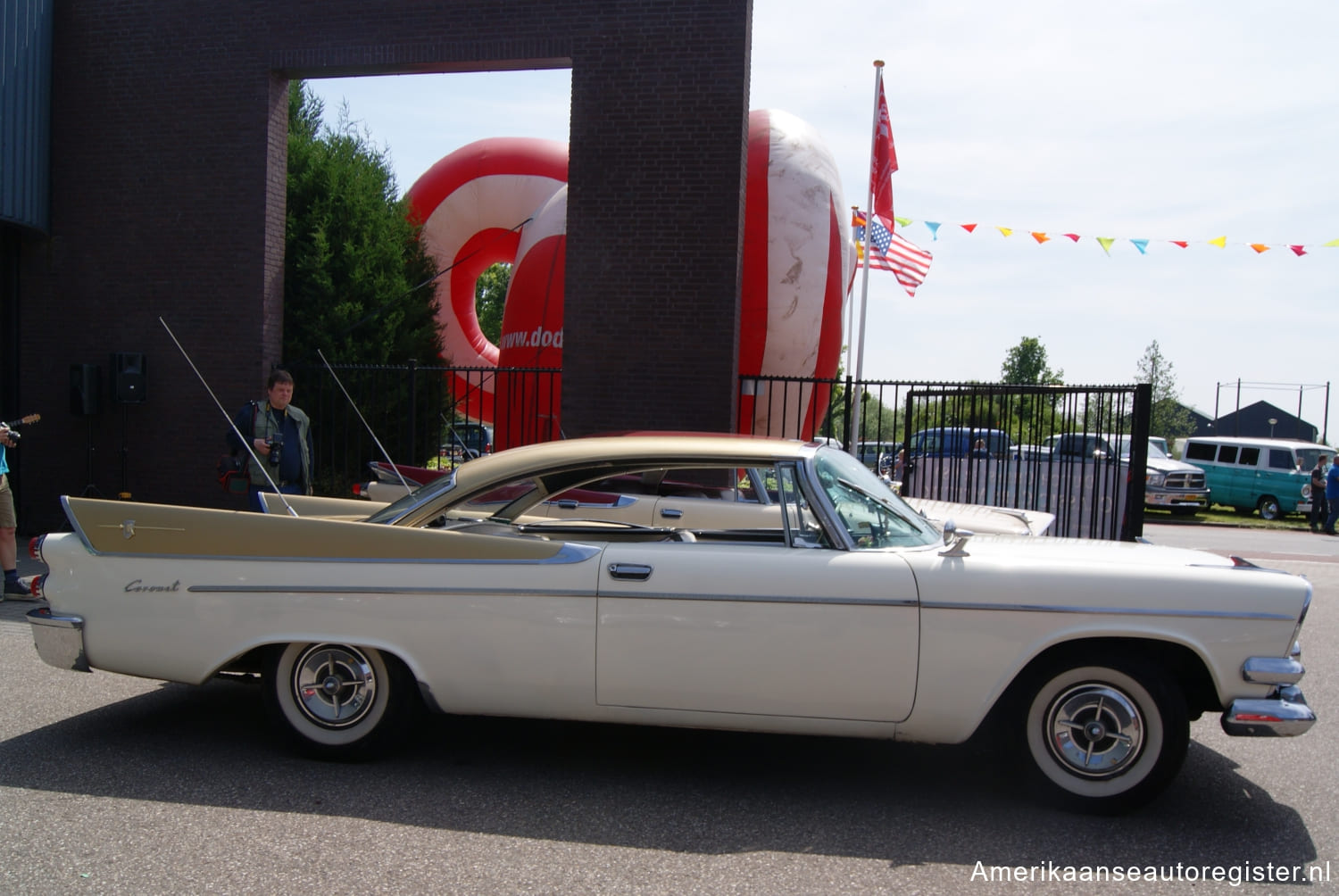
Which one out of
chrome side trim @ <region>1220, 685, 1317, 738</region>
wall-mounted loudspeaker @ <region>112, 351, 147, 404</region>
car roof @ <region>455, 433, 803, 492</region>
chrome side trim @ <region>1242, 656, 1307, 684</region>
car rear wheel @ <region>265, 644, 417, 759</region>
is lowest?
car rear wheel @ <region>265, 644, 417, 759</region>

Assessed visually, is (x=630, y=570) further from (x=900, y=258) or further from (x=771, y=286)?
(x=900, y=258)

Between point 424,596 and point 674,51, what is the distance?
7.33m

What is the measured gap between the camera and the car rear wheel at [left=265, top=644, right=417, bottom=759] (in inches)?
169

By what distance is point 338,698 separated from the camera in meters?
4.35

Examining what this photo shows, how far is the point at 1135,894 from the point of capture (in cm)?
333

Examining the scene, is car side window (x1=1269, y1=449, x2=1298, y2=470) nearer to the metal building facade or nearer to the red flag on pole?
the red flag on pole

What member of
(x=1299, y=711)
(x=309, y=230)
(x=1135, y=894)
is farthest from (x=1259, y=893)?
(x=309, y=230)

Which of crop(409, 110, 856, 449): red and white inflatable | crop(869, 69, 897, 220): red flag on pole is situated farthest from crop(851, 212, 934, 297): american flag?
crop(409, 110, 856, 449): red and white inflatable

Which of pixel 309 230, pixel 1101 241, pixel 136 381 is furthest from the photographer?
pixel 1101 241

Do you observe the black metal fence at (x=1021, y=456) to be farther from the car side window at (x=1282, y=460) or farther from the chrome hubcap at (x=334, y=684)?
the car side window at (x=1282, y=460)

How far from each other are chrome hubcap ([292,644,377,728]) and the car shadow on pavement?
8.6 inches

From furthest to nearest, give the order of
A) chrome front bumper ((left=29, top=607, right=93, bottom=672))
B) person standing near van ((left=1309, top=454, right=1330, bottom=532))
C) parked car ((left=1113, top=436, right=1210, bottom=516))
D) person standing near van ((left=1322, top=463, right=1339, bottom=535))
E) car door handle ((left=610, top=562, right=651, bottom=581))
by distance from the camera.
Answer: parked car ((left=1113, top=436, right=1210, bottom=516)), person standing near van ((left=1309, top=454, right=1330, bottom=532)), person standing near van ((left=1322, top=463, right=1339, bottom=535)), chrome front bumper ((left=29, top=607, right=93, bottom=672)), car door handle ((left=610, top=562, right=651, bottom=581))

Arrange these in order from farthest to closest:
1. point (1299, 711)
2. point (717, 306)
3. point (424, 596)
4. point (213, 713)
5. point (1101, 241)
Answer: point (1101, 241) → point (717, 306) → point (213, 713) → point (424, 596) → point (1299, 711)

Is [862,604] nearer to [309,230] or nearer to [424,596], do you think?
[424,596]
